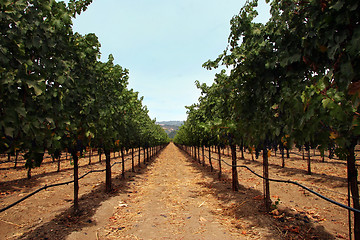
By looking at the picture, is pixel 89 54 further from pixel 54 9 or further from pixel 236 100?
pixel 236 100

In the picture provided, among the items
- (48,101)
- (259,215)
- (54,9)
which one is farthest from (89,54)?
(259,215)

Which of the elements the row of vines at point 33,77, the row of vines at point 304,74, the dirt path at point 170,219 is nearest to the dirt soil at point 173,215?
the dirt path at point 170,219

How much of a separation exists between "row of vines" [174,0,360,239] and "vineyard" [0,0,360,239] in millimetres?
23

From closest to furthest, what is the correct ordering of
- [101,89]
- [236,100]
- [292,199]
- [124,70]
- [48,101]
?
1. [48,101]
2. [236,100]
3. [101,89]
4. [292,199]
5. [124,70]

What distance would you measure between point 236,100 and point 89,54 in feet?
16.5

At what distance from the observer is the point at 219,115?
9.87 m

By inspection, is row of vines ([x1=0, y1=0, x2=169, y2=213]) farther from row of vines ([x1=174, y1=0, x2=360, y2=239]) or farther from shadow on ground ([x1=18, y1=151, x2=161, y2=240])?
row of vines ([x1=174, y1=0, x2=360, y2=239])

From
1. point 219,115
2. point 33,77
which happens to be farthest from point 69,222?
point 219,115

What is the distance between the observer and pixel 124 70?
1003cm

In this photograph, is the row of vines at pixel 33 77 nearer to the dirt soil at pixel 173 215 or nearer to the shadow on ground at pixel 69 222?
the shadow on ground at pixel 69 222

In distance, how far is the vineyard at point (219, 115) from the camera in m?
2.85

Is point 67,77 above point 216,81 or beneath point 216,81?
beneath

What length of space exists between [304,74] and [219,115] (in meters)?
6.03

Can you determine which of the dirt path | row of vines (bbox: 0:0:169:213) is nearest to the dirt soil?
the dirt path
